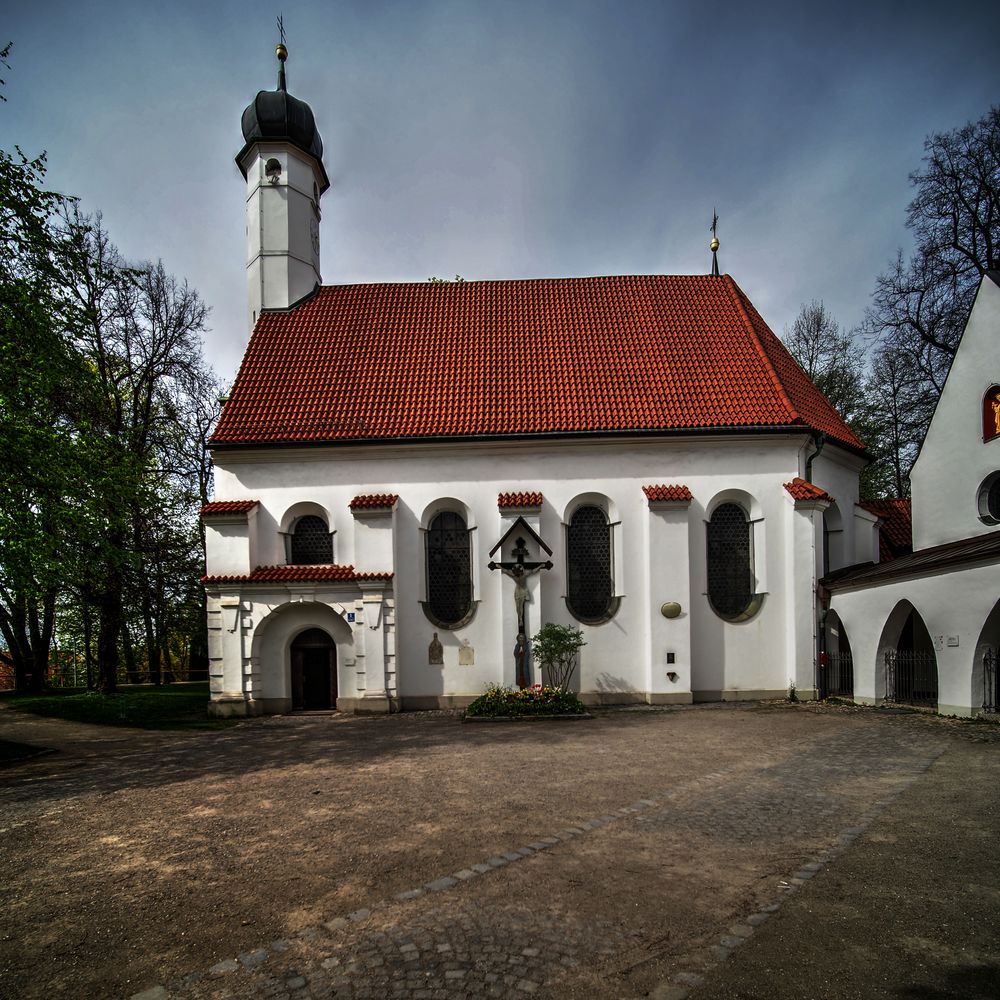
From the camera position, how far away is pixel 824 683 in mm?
16266

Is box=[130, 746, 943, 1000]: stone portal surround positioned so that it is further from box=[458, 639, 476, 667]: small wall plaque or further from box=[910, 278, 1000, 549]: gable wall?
box=[910, 278, 1000, 549]: gable wall

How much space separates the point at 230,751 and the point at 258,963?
8124 millimetres

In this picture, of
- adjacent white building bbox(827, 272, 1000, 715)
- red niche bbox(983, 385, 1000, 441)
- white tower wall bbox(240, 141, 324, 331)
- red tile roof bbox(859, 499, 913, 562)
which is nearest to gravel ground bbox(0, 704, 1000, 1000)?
adjacent white building bbox(827, 272, 1000, 715)

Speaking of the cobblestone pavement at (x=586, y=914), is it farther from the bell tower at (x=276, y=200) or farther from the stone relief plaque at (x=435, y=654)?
the bell tower at (x=276, y=200)

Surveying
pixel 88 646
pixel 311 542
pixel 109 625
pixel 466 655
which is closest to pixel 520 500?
pixel 466 655

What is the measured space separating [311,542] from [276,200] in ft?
37.0

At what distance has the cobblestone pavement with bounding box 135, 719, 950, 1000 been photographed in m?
4.02

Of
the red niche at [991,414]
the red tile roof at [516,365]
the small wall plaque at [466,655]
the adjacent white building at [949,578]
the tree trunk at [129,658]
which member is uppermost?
the red tile roof at [516,365]

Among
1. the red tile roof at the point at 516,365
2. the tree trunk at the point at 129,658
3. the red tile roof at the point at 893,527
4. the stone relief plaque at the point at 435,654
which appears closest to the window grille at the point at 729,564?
the red tile roof at the point at 516,365

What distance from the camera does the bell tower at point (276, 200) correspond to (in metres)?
20.8

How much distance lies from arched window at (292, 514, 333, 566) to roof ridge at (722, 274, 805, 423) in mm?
11969

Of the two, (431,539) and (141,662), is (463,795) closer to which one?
(431,539)

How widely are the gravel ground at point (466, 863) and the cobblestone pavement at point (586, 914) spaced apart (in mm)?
20

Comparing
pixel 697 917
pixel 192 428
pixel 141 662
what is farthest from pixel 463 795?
pixel 141 662
